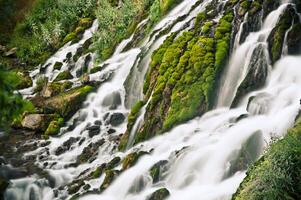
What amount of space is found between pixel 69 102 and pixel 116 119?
8.11 feet

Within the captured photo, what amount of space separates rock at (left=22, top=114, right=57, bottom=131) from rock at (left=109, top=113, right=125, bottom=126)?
251cm

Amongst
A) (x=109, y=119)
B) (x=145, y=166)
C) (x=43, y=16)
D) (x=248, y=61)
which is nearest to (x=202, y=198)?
(x=145, y=166)

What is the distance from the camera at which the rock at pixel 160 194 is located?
9.92 meters

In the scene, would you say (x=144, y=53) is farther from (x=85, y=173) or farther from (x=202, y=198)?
(x=202, y=198)

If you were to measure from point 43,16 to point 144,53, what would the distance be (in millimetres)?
13961

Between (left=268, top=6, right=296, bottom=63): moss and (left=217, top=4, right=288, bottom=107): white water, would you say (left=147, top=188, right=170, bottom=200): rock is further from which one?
(left=268, top=6, right=296, bottom=63): moss

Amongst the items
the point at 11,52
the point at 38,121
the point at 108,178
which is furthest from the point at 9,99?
the point at 11,52

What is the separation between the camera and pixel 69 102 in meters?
18.0

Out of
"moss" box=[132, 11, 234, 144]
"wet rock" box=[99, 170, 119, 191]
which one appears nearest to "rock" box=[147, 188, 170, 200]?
"wet rock" box=[99, 170, 119, 191]

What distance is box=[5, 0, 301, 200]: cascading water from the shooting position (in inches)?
392

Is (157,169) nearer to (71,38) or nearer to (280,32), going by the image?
(280,32)

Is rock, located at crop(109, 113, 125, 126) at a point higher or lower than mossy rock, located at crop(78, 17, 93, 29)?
lower

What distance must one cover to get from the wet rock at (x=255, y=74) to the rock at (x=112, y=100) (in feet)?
19.3

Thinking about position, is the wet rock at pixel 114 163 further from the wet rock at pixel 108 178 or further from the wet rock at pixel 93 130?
the wet rock at pixel 93 130
